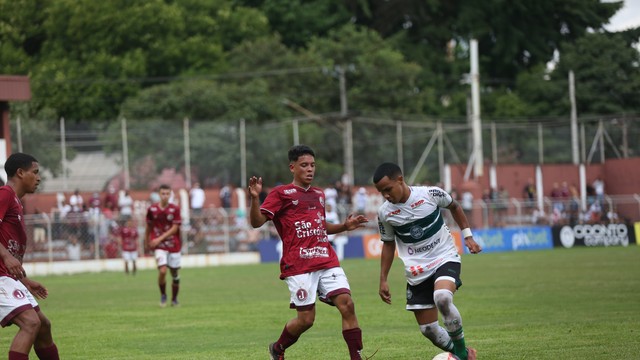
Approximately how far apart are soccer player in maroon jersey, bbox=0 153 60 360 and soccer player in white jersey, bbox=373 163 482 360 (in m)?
3.55

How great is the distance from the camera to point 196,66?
63562 mm

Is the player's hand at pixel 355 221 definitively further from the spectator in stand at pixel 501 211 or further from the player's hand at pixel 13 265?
the spectator in stand at pixel 501 211

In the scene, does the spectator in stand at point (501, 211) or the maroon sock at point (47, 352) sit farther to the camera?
the spectator in stand at point (501, 211)

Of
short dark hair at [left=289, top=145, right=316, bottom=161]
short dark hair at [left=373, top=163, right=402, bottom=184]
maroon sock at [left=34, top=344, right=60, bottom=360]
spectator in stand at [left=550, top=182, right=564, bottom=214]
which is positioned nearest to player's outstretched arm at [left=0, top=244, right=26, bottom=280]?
maroon sock at [left=34, top=344, right=60, bottom=360]

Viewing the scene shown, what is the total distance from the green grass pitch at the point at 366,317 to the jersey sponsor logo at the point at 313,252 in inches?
68.3

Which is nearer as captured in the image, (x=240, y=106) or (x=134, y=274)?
(x=134, y=274)

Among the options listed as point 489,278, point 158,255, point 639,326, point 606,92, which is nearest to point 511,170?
point 606,92

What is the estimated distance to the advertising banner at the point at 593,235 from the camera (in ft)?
144

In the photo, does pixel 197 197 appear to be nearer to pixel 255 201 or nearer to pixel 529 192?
pixel 529 192

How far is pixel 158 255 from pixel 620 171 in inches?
1482

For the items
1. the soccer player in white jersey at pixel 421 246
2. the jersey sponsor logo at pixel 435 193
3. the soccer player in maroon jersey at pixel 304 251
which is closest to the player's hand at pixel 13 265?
the soccer player in maroon jersey at pixel 304 251

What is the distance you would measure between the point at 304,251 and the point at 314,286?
40 centimetres

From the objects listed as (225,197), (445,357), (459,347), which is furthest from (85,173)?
(445,357)

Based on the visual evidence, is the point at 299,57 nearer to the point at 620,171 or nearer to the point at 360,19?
the point at 360,19
